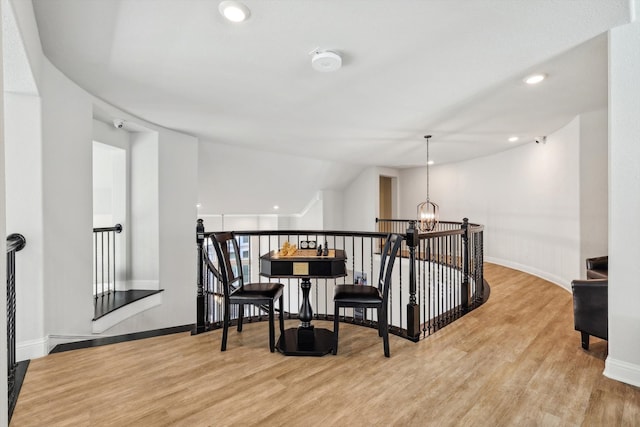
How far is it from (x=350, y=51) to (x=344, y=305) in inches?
84.3

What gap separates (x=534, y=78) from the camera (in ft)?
10.3

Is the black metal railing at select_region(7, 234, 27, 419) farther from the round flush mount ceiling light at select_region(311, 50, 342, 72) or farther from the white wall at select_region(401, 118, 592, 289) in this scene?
the white wall at select_region(401, 118, 592, 289)

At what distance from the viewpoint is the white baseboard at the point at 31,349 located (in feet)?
8.46

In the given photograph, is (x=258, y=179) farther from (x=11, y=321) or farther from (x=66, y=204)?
(x=11, y=321)

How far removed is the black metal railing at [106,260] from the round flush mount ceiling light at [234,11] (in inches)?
144

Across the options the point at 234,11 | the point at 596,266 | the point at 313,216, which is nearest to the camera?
the point at 234,11

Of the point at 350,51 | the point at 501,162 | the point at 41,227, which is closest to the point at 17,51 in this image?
the point at 41,227

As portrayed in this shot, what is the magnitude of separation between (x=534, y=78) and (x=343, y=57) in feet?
6.75

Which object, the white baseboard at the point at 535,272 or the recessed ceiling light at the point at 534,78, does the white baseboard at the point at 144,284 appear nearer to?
the recessed ceiling light at the point at 534,78

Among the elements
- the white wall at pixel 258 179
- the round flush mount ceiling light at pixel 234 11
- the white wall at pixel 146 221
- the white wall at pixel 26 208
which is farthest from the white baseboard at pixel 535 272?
the white wall at pixel 26 208

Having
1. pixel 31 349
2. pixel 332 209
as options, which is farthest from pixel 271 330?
pixel 332 209

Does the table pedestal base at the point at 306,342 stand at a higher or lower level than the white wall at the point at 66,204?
lower

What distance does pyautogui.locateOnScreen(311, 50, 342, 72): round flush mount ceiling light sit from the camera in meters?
2.53

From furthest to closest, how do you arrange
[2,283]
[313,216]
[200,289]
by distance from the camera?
[313,216]
[200,289]
[2,283]
